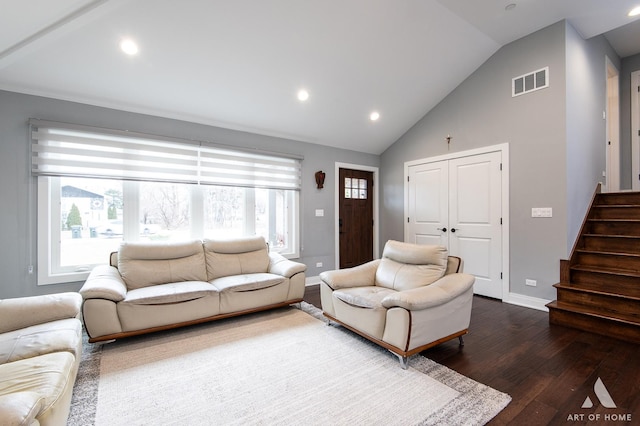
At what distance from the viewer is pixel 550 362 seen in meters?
2.29

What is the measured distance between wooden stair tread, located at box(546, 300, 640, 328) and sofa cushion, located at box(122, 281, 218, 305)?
12.2 ft

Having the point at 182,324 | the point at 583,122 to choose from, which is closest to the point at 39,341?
the point at 182,324

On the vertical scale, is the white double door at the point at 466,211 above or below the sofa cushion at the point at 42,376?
above

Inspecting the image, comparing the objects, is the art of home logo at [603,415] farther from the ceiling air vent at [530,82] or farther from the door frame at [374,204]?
the door frame at [374,204]

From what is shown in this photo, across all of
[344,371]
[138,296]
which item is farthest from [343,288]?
[138,296]

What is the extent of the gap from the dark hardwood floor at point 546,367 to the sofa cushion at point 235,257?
227 centimetres

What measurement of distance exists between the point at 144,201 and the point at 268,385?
9.21 ft

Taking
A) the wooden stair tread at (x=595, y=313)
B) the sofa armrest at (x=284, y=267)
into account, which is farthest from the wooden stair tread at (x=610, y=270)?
the sofa armrest at (x=284, y=267)

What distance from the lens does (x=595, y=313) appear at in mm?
2871

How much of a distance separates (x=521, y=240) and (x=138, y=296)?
452cm

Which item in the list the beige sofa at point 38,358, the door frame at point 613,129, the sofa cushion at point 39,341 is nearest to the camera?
the beige sofa at point 38,358

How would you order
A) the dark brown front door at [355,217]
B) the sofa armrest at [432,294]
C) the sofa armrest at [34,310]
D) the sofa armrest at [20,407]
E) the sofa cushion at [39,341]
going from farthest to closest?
1. the dark brown front door at [355,217]
2. the sofa armrest at [432,294]
3. the sofa armrest at [34,310]
4. the sofa cushion at [39,341]
5. the sofa armrest at [20,407]

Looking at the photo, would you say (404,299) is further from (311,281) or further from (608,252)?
(608,252)

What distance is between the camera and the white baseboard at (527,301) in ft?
11.6
